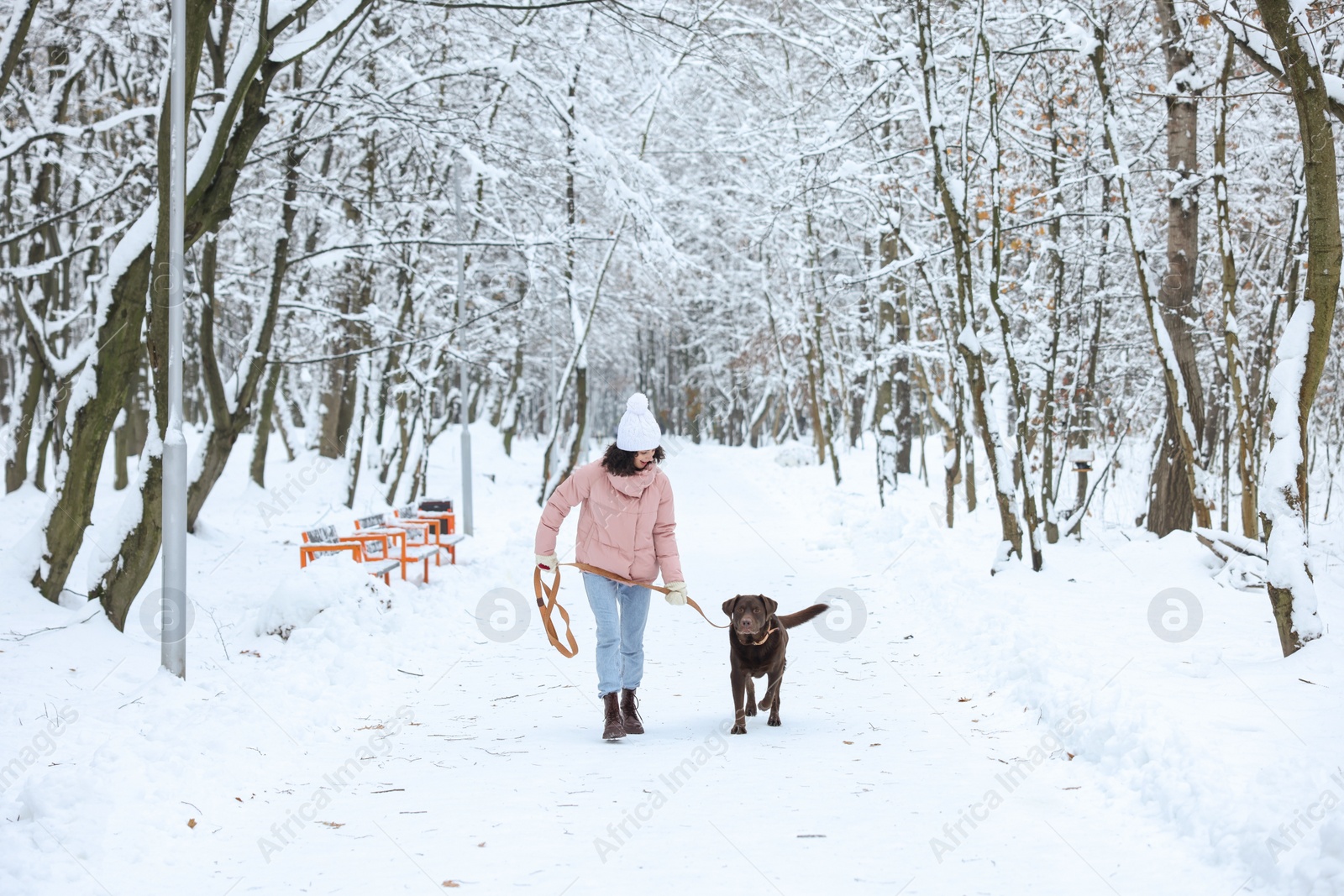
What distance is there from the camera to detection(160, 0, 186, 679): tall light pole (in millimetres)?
6180

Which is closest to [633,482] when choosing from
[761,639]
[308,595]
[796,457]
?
[761,639]

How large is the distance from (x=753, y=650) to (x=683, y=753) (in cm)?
72

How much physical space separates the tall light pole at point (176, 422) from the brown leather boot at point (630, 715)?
2.69 meters

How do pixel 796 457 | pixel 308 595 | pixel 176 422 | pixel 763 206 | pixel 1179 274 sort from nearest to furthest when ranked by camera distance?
1. pixel 176 422
2. pixel 308 595
3. pixel 1179 274
4. pixel 763 206
5. pixel 796 457

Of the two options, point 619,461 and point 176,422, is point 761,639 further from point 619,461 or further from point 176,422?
point 176,422

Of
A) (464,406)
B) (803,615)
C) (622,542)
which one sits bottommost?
(803,615)

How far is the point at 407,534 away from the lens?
12.7 metres

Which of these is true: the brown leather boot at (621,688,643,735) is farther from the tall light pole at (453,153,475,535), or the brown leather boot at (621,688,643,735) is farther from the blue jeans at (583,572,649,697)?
the tall light pole at (453,153,475,535)

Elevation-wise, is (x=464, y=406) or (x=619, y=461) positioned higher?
(x=464, y=406)

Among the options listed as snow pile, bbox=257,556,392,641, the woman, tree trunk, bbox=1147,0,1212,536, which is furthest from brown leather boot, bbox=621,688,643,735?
tree trunk, bbox=1147,0,1212,536

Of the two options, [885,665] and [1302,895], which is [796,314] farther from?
[1302,895]

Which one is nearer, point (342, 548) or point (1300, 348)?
point (1300, 348)

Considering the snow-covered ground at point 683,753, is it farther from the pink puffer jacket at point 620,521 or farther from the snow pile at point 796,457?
the snow pile at point 796,457

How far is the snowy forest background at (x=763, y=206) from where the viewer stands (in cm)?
779
